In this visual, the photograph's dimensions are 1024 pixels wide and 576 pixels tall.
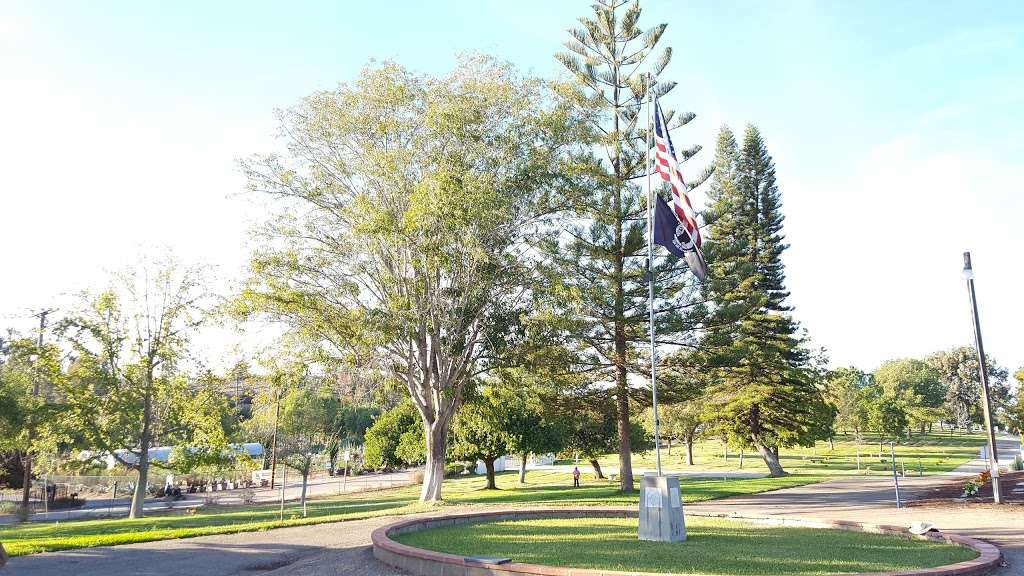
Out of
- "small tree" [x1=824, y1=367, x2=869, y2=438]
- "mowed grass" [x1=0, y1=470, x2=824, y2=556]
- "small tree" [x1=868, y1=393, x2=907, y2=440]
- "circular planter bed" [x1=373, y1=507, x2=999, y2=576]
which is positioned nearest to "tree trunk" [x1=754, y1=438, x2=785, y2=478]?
"mowed grass" [x1=0, y1=470, x2=824, y2=556]

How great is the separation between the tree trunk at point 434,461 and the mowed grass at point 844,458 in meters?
22.3

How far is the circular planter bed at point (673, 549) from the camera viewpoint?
25.2 ft

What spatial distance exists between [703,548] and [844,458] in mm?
51492

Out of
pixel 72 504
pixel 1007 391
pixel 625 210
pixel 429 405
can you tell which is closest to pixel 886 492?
pixel 625 210

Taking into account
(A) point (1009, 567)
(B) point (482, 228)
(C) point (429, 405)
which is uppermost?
(B) point (482, 228)

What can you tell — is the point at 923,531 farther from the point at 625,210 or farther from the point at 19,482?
the point at 19,482

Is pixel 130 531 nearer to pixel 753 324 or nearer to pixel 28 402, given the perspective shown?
pixel 28 402

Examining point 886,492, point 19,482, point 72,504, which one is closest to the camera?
point 886,492

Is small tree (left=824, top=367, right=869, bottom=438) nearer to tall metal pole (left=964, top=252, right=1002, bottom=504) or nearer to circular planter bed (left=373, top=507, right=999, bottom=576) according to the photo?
tall metal pole (left=964, top=252, right=1002, bottom=504)

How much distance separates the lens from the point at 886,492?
2300 cm

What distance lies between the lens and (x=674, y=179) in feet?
41.3

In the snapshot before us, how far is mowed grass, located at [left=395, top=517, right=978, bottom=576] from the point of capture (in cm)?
781

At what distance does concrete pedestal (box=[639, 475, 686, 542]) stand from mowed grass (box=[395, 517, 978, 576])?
26 cm

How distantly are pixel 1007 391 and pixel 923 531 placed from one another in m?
112
